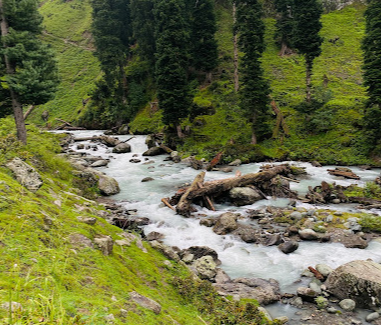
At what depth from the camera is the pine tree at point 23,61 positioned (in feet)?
56.8

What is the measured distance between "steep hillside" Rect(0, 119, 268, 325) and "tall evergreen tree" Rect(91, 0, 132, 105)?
42.4 meters

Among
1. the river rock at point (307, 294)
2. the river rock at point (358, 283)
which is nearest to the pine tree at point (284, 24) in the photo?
the river rock at point (358, 283)

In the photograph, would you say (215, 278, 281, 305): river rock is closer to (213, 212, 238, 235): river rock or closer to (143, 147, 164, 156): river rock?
(213, 212, 238, 235): river rock

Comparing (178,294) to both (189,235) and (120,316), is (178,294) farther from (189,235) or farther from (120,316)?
(189,235)

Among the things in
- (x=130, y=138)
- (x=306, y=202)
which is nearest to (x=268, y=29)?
(x=130, y=138)

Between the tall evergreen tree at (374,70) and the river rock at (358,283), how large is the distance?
21409mm

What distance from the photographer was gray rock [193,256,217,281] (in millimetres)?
10961

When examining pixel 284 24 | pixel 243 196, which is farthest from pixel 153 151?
pixel 284 24

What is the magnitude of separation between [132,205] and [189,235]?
19.8 ft

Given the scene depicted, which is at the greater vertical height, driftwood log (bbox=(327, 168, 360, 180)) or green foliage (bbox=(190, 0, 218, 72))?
green foliage (bbox=(190, 0, 218, 72))

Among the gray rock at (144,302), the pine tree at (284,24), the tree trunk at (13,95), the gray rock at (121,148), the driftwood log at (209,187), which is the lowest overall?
the driftwood log at (209,187)

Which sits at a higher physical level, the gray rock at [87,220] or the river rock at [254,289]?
the gray rock at [87,220]

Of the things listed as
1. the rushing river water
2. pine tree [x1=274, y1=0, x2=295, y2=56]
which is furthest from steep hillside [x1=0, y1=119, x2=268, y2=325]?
pine tree [x1=274, y1=0, x2=295, y2=56]

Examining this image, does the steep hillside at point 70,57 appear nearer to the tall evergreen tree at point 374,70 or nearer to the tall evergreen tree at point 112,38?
the tall evergreen tree at point 112,38
